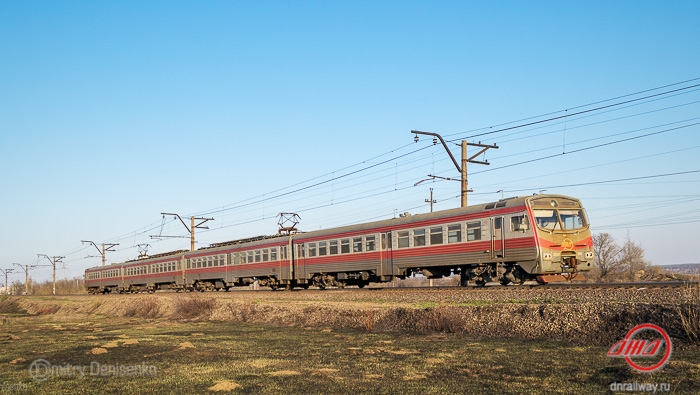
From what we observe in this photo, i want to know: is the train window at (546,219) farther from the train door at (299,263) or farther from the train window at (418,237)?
the train door at (299,263)

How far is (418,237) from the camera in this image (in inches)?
1038

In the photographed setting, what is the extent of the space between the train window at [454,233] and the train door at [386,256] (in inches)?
159

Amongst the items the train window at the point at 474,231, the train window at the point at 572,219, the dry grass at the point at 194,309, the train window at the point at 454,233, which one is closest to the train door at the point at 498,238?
the train window at the point at 474,231

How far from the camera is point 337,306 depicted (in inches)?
669

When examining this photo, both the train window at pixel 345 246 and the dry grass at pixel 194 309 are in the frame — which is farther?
the train window at pixel 345 246

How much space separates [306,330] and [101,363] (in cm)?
592

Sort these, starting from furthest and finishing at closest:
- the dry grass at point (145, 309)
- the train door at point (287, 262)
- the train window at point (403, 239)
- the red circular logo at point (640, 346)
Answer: the train door at point (287, 262) < the train window at point (403, 239) < the dry grass at point (145, 309) < the red circular logo at point (640, 346)

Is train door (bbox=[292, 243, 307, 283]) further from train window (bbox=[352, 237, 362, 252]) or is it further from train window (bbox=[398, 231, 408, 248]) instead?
train window (bbox=[398, 231, 408, 248])

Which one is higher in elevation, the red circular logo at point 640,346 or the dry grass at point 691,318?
the dry grass at point 691,318

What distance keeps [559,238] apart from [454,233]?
4.35 m

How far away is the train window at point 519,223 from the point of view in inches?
854

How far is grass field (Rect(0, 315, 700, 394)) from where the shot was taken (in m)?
7.37

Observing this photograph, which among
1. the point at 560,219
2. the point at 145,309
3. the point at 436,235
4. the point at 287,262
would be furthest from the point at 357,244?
the point at 560,219

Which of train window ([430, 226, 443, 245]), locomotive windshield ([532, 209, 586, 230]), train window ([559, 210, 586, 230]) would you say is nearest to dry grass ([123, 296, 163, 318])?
train window ([430, 226, 443, 245])
